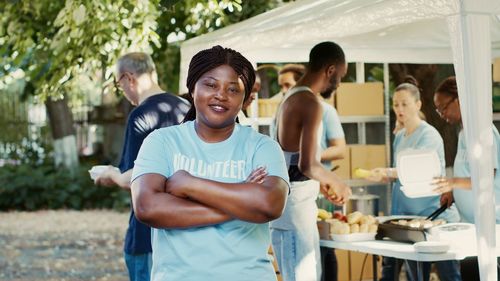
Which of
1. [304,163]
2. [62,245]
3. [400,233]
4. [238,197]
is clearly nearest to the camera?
[238,197]

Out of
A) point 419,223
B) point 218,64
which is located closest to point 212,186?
point 218,64

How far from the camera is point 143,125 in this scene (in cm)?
546

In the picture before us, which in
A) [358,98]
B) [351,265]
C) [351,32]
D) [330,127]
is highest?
[351,32]

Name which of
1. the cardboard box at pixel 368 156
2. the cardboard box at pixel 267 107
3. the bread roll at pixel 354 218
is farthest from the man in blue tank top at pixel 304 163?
the cardboard box at pixel 368 156

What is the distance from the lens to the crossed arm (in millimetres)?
3217

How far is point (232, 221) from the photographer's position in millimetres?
3246

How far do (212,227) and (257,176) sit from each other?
0.68ft

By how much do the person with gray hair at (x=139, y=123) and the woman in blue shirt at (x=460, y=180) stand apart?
5.29 feet

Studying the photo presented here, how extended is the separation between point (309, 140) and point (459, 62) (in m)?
1.35

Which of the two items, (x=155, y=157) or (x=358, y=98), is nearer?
(x=155, y=157)

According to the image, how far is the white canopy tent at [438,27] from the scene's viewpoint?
458 cm

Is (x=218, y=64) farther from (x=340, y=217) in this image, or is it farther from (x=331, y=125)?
(x=331, y=125)

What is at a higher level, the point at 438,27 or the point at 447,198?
the point at 438,27

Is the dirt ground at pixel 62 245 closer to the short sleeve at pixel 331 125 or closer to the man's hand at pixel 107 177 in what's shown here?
the short sleeve at pixel 331 125
